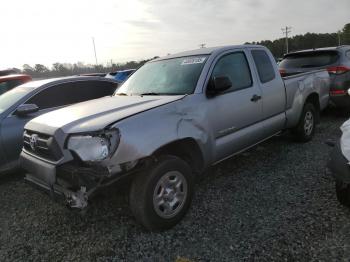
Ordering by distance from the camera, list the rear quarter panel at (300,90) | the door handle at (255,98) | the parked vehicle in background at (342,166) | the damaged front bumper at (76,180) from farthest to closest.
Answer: the rear quarter panel at (300,90) < the door handle at (255,98) < the parked vehicle in background at (342,166) < the damaged front bumper at (76,180)

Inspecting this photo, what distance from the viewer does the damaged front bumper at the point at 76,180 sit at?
9.57ft

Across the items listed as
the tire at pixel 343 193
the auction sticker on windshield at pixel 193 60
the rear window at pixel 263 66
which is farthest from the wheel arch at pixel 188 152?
the rear window at pixel 263 66

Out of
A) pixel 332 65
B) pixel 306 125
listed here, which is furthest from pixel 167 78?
pixel 332 65

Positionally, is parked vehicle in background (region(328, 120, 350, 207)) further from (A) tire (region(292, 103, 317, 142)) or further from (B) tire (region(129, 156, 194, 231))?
(A) tire (region(292, 103, 317, 142))

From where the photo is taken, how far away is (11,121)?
16.4 feet

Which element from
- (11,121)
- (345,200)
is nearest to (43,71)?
(11,121)

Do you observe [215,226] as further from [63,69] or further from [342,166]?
[63,69]

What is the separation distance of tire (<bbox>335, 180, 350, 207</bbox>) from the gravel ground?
10 centimetres

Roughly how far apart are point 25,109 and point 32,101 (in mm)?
428

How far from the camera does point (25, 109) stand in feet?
16.3

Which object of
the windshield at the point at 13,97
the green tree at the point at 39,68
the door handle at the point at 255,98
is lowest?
the door handle at the point at 255,98

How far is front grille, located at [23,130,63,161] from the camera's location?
312cm

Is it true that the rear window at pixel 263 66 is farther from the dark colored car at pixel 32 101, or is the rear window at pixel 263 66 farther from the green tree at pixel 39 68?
the green tree at pixel 39 68

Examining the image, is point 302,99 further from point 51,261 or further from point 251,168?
point 51,261
